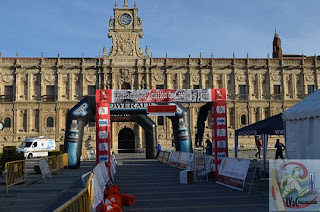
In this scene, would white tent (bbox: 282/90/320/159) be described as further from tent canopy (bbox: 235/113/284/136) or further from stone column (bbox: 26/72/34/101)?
stone column (bbox: 26/72/34/101)

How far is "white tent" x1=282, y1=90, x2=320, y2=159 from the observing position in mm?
10141

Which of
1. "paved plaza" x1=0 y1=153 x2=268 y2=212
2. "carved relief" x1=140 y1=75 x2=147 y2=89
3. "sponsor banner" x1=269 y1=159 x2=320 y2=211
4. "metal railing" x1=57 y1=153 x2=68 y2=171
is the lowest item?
"paved plaza" x1=0 y1=153 x2=268 y2=212

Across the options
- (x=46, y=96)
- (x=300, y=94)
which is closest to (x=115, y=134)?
(x=46, y=96)

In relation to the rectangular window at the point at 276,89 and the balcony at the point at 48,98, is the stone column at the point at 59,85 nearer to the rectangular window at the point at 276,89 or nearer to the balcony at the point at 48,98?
the balcony at the point at 48,98

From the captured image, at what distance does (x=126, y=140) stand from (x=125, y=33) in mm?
14273

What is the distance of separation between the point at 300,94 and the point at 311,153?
137ft

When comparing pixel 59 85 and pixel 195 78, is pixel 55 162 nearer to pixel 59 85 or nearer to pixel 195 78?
pixel 59 85

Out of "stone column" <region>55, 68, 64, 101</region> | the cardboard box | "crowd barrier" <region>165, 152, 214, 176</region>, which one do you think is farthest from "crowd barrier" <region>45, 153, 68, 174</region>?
"stone column" <region>55, 68, 64, 101</region>

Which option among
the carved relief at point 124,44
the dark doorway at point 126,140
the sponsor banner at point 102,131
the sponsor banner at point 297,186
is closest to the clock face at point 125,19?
the carved relief at point 124,44

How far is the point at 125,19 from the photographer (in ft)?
155

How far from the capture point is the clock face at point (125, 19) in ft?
155

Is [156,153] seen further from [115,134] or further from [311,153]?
[311,153]

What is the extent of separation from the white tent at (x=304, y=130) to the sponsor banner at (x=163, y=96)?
495 centimetres

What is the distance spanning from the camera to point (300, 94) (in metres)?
49.2
